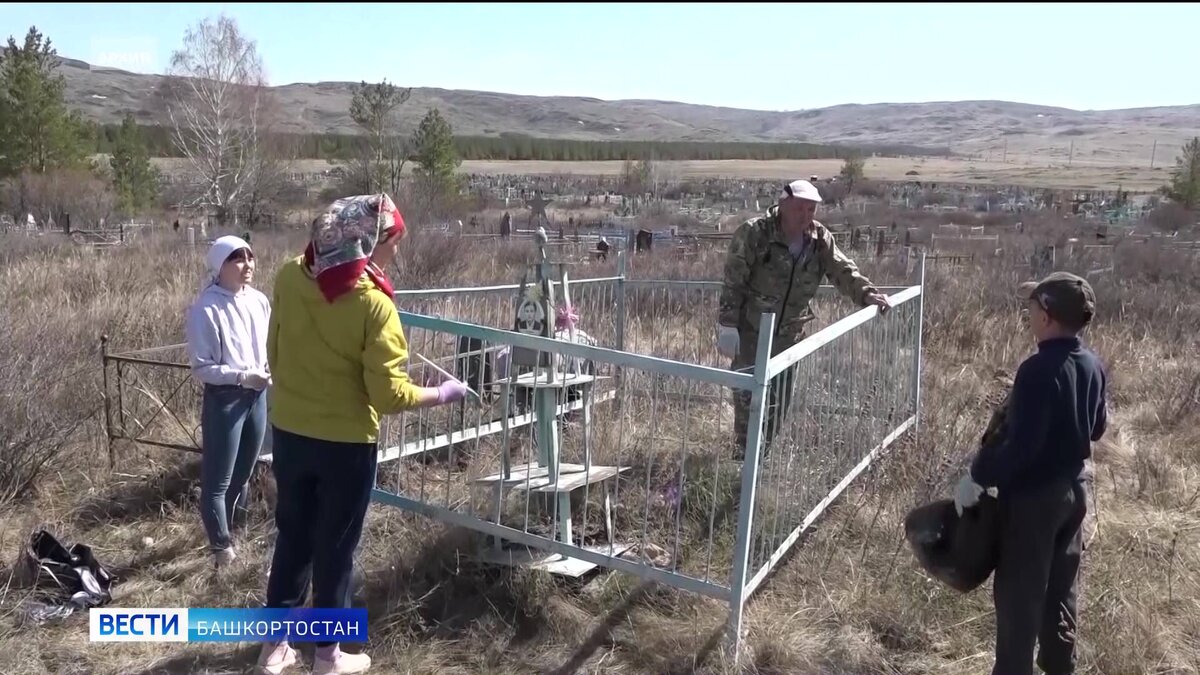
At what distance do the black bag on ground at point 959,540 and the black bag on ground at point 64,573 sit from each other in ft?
11.1

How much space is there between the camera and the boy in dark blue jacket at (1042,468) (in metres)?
2.89

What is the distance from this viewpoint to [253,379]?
414 cm

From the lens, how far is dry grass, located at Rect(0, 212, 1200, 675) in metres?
3.65

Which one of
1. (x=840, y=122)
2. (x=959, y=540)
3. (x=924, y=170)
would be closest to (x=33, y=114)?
(x=959, y=540)

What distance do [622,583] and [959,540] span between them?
1.52m

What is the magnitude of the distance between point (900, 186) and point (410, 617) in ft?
199

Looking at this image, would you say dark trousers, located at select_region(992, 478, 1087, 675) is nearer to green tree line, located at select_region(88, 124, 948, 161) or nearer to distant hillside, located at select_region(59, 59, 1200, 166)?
green tree line, located at select_region(88, 124, 948, 161)

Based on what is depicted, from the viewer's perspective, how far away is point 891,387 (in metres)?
5.64

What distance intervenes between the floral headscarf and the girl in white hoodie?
51.8 inches

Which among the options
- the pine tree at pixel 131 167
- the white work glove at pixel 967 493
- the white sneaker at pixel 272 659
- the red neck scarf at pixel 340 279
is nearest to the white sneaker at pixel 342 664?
the white sneaker at pixel 272 659

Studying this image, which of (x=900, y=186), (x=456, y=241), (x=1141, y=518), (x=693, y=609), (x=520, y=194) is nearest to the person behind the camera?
(x=693, y=609)

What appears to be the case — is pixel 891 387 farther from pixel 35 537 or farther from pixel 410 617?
pixel 35 537

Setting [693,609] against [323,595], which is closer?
[323,595]

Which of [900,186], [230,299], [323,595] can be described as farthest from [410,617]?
[900,186]
